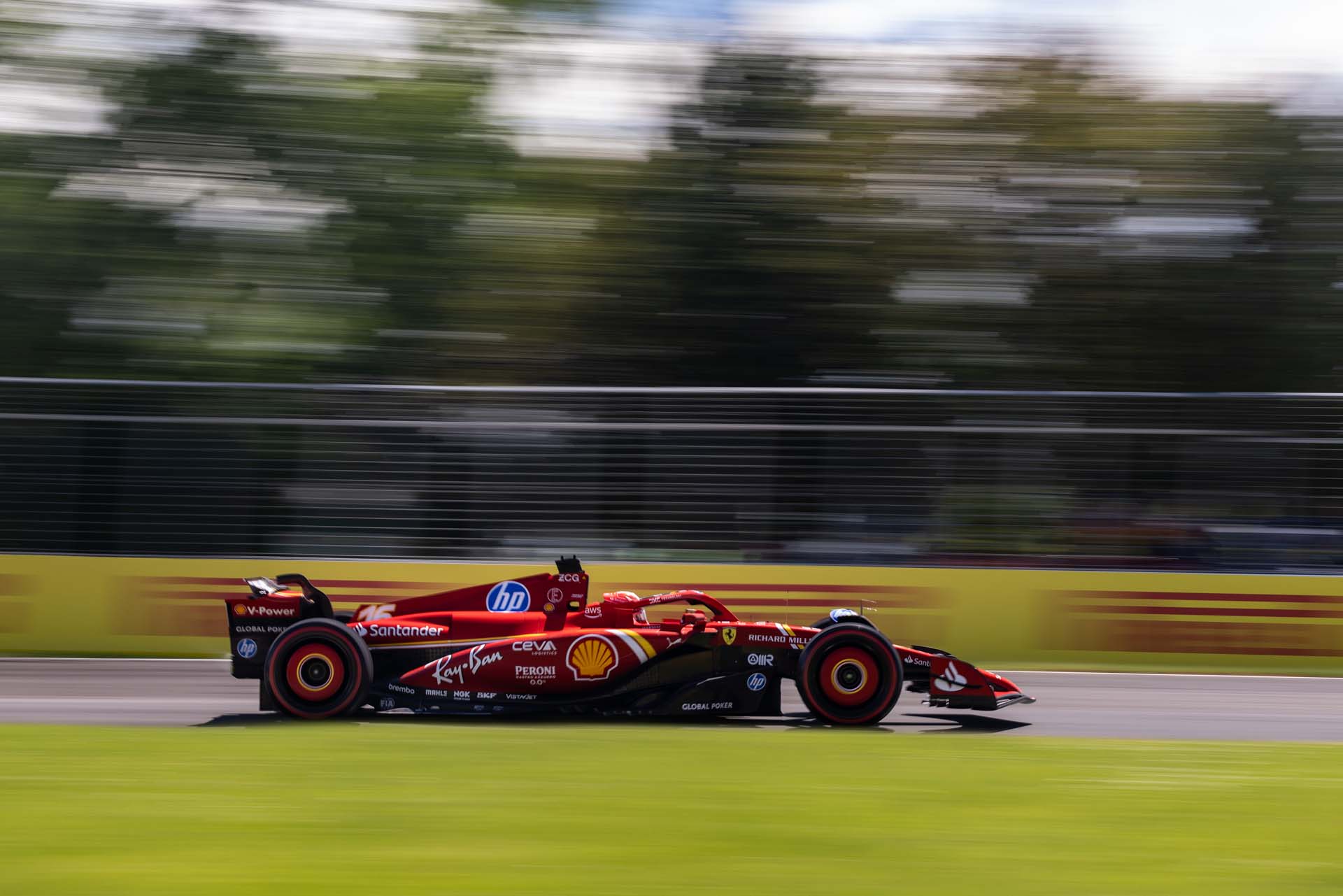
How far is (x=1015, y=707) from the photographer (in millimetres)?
8672

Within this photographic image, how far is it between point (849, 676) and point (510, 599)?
196 cm

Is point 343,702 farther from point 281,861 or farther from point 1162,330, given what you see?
point 1162,330

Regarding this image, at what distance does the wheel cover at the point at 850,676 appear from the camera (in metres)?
7.65

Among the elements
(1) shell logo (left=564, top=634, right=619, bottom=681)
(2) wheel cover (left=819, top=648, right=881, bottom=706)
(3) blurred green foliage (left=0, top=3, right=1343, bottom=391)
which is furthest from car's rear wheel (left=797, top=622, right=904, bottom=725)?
(3) blurred green foliage (left=0, top=3, right=1343, bottom=391)

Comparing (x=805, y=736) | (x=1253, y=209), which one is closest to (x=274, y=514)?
(x=805, y=736)

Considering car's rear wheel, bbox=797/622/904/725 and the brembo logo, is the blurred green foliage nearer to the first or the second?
the brembo logo

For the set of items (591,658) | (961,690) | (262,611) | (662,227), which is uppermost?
(662,227)

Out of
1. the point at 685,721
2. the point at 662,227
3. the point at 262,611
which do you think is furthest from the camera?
the point at 662,227

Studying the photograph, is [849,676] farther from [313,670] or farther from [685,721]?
[313,670]

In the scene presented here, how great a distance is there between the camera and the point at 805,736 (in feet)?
23.2

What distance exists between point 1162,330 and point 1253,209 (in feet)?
6.55

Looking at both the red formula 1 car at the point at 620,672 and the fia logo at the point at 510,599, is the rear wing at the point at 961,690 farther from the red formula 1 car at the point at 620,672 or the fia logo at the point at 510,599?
the fia logo at the point at 510,599

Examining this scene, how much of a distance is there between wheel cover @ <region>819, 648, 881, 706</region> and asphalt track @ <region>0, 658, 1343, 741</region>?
0.80 feet

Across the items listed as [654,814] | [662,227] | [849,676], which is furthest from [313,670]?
[662,227]
